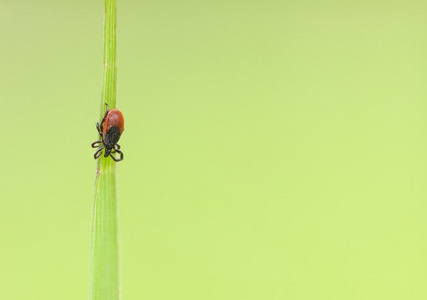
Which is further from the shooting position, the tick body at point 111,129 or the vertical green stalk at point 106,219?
the tick body at point 111,129

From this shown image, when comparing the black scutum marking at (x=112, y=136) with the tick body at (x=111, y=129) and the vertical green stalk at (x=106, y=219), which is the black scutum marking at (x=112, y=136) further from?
the vertical green stalk at (x=106, y=219)

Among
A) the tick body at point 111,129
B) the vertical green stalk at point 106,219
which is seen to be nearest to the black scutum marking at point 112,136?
the tick body at point 111,129

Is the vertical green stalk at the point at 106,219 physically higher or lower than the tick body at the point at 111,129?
lower

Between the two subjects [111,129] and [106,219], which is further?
→ [111,129]

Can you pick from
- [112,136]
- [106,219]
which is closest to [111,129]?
[112,136]

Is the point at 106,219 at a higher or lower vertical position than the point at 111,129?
lower

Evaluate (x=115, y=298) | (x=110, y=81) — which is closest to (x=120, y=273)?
(x=115, y=298)

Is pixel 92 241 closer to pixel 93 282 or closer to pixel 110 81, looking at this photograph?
pixel 93 282

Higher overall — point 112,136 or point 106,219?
point 112,136

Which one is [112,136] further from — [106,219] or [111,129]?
[106,219]
